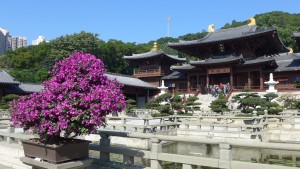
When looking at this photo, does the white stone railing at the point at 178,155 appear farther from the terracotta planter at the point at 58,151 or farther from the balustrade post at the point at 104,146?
the terracotta planter at the point at 58,151

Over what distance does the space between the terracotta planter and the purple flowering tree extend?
0.23 meters

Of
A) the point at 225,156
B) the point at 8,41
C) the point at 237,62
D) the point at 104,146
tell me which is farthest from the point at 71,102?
the point at 8,41

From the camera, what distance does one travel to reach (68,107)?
5.80 meters

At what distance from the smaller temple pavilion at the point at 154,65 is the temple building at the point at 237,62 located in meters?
0.26

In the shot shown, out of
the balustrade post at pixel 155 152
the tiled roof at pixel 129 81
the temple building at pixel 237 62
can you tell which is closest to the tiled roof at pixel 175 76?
the temple building at pixel 237 62

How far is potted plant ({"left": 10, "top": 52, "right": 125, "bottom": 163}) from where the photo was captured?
589 cm

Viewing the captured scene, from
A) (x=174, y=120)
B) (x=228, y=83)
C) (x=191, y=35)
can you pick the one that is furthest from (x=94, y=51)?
(x=191, y=35)

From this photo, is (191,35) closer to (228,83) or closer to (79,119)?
(228,83)

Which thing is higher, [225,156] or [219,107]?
[219,107]

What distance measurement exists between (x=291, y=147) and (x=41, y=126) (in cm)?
493

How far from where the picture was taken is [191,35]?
11744cm

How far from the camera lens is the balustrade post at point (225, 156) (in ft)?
18.0

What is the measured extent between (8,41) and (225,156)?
157 metres

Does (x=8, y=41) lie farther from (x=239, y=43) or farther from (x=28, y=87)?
(x=239, y=43)
